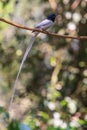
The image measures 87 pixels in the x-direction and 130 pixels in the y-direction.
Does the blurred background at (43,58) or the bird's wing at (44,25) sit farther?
the blurred background at (43,58)

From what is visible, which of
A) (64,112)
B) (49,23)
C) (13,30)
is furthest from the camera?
(13,30)

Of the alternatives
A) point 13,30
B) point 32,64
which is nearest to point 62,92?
point 32,64

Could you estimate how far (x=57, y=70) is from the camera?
13.7 feet

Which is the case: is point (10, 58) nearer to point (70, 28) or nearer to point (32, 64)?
point (32, 64)

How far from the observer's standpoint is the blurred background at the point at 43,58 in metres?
4.05

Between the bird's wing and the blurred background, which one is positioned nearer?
the bird's wing

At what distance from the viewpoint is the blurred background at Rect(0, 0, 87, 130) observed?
405 cm

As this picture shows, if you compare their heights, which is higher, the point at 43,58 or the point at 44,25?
the point at 43,58

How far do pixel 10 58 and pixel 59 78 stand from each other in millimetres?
540

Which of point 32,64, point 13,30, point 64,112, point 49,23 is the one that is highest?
point 13,30

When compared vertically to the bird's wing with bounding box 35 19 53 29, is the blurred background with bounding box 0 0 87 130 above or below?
above

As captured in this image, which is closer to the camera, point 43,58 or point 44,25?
point 44,25

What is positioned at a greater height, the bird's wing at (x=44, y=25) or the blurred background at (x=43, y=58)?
the blurred background at (x=43, y=58)

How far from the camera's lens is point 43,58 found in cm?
427
